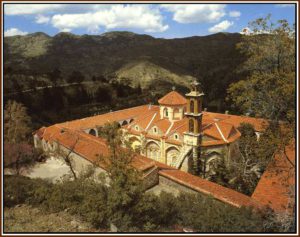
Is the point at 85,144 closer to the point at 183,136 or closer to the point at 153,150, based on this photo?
the point at 153,150

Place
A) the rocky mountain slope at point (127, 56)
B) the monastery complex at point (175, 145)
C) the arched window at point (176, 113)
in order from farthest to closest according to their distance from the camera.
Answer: the rocky mountain slope at point (127, 56) < the arched window at point (176, 113) < the monastery complex at point (175, 145)

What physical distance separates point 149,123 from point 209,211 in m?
18.3

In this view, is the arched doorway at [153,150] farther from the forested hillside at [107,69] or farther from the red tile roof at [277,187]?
the red tile roof at [277,187]

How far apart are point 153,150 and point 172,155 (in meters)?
2.17

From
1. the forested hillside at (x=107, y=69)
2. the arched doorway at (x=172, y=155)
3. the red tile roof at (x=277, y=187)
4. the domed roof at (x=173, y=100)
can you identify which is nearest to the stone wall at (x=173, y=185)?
the red tile roof at (x=277, y=187)

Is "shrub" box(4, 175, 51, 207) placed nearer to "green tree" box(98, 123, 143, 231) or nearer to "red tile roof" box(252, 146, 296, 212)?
"green tree" box(98, 123, 143, 231)

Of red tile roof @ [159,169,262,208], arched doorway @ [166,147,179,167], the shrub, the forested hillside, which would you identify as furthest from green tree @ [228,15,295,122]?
arched doorway @ [166,147,179,167]

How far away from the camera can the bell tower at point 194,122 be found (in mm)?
25422

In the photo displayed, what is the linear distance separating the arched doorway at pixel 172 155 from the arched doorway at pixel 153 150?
112 cm

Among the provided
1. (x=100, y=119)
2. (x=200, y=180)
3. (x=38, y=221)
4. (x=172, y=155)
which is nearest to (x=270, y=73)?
(x=200, y=180)

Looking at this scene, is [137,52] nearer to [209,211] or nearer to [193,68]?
[193,68]

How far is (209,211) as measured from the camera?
40.8ft

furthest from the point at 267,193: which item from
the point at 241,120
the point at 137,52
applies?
the point at 137,52

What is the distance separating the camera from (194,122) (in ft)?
84.0
